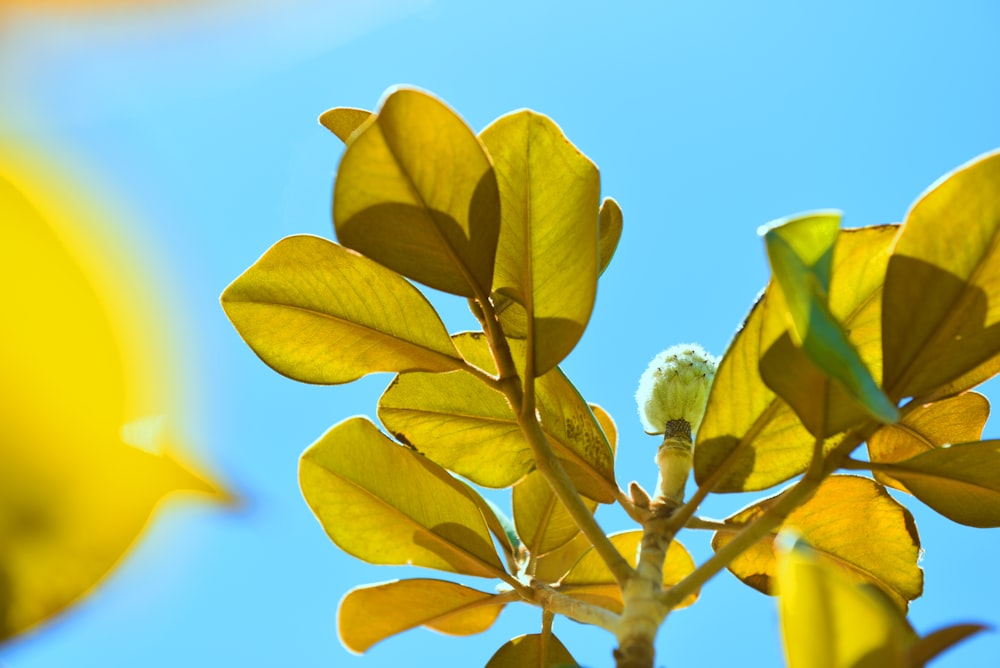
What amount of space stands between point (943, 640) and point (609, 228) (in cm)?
60

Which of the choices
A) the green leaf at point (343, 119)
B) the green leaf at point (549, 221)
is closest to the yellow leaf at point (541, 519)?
the green leaf at point (549, 221)

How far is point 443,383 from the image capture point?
1179 millimetres

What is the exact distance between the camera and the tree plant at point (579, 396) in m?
0.79

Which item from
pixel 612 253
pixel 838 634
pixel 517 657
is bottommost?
pixel 838 634

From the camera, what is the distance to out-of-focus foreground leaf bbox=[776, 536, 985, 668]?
23.9 inches

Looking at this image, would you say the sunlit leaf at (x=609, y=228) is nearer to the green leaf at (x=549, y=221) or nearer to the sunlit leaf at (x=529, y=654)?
A: the green leaf at (x=549, y=221)

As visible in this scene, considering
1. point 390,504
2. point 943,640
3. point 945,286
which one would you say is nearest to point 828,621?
point 943,640

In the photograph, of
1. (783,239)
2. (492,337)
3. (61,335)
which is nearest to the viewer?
(783,239)

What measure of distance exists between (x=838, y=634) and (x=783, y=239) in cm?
29

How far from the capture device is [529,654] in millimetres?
1166

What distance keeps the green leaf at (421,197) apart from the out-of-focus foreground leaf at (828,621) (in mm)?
427

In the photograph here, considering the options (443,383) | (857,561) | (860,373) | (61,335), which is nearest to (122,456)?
(61,335)

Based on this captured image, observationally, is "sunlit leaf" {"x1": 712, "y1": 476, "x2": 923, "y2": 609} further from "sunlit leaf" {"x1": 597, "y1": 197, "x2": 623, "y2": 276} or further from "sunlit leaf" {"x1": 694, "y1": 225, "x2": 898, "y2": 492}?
"sunlit leaf" {"x1": 597, "y1": 197, "x2": 623, "y2": 276}

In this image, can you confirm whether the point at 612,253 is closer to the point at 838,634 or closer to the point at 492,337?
the point at 492,337
